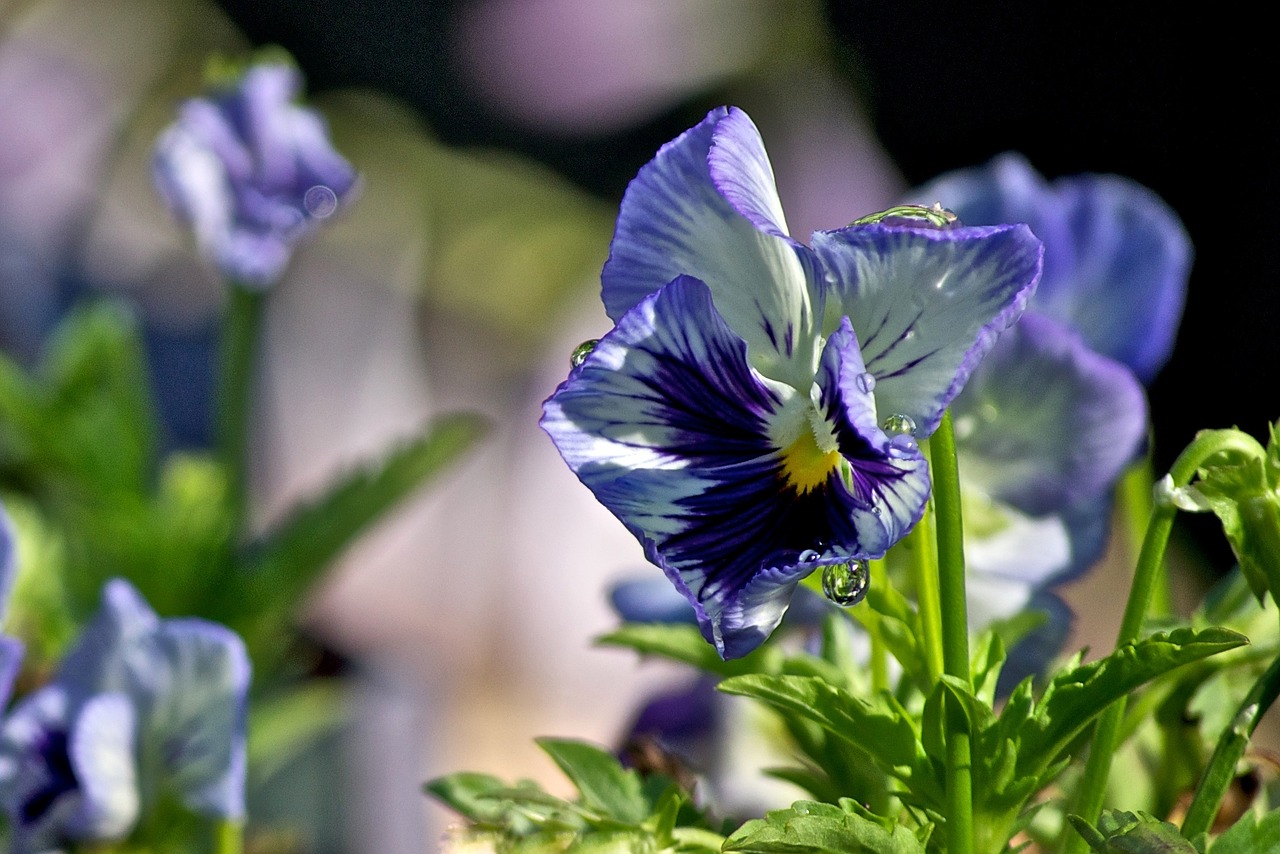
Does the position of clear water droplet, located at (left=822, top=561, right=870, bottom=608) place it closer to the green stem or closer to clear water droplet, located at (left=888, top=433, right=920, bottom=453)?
clear water droplet, located at (left=888, top=433, right=920, bottom=453)

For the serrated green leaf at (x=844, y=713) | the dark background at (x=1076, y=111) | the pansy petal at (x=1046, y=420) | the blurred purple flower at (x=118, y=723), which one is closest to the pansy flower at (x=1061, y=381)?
the pansy petal at (x=1046, y=420)

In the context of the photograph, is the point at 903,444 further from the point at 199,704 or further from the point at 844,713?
the point at 199,704

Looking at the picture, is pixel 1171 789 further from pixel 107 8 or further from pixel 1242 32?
pixel 107 8

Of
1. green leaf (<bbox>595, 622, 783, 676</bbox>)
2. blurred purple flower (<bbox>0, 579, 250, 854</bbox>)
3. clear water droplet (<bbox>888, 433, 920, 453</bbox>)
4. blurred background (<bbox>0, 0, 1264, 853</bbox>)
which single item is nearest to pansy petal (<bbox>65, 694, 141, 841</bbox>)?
blurred purple flower (<bbox>0, 579, 250, 854</bbox>)

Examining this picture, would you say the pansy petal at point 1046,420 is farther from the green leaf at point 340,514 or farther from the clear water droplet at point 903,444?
the green leaf at point 340,514

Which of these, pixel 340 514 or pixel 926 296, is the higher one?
pixel 926 296

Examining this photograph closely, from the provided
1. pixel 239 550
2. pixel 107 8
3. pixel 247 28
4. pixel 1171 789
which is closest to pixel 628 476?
pixel 1171 789

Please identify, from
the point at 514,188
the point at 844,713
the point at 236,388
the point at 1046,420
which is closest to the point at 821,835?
the point at 844,713
